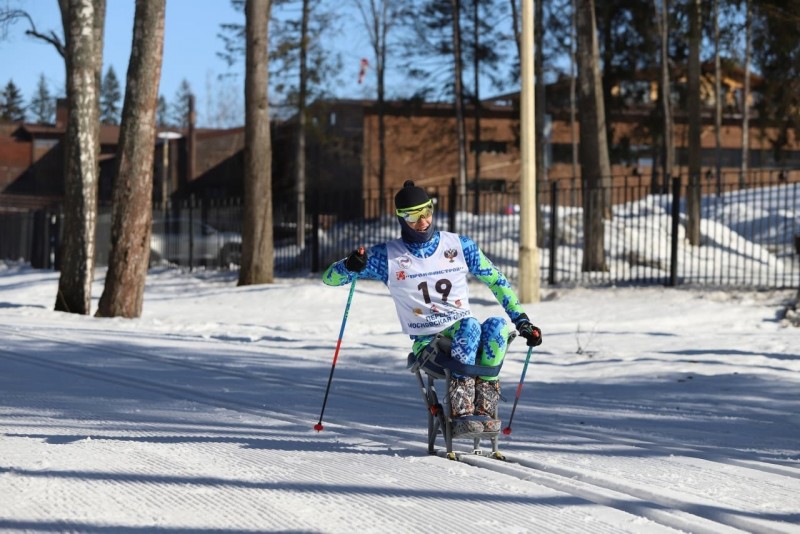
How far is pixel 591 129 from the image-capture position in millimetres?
23656

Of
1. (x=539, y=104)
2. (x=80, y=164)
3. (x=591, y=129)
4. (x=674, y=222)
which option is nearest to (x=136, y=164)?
(x=80, y=164)

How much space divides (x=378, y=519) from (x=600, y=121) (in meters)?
20.0

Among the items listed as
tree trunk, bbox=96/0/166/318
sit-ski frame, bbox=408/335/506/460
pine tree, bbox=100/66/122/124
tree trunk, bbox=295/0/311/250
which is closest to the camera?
sit-ski frame, bbox=408/335/506/460

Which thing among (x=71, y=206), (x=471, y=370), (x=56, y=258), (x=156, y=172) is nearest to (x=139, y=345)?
(x=71, y=206)

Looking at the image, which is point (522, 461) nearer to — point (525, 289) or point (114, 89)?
point (525, 289)

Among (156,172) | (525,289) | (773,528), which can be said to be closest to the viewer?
(773,528)

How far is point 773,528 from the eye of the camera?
4.76 m

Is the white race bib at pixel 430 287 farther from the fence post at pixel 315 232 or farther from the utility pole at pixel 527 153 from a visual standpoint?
the fence post at pixel 315 232

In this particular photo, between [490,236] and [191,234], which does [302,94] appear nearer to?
[191,234]

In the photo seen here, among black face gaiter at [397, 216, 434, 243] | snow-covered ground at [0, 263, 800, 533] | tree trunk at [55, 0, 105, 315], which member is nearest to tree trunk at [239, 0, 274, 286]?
tree trunk at [55, 0, 105, 315]

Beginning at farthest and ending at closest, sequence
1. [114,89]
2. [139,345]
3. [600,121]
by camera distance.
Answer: [114,89] → [600,121] → [139,345]

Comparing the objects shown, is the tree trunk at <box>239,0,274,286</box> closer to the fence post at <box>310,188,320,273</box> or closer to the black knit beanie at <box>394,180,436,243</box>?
the fence post at <box>310,188,320,273</box>

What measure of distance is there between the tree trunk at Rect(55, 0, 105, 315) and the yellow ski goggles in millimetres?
12608

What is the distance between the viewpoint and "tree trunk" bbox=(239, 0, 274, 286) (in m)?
23.0
